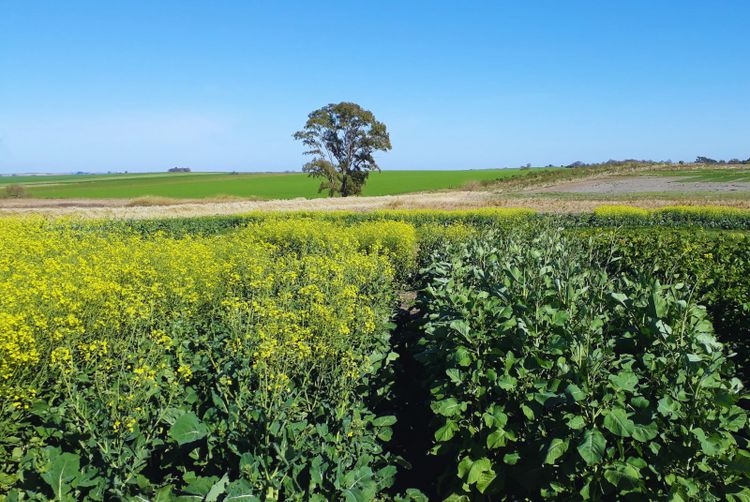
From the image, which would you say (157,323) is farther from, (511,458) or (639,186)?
(639,186)

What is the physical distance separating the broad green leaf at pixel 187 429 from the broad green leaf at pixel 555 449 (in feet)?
7.65

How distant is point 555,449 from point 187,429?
250cm

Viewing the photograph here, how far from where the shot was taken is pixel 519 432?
12.5ft

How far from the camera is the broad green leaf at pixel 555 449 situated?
305cm

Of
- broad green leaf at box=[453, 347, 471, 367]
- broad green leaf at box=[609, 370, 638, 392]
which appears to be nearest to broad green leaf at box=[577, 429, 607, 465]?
broad green leaf at box=[609, 370, 638, 392]

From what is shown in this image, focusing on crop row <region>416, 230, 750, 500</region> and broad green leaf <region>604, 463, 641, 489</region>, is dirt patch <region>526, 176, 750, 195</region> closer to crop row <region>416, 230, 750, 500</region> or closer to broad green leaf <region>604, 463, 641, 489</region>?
crop row <region>416, 230, 750, 500</region>

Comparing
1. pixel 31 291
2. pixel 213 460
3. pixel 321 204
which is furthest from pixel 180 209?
pixel 213 460

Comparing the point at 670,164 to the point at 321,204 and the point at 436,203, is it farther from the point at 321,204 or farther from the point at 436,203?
the point at 321,204

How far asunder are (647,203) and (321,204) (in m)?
26.6

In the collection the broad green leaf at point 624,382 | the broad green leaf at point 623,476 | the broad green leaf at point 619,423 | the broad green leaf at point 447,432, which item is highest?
the broad green leaf at point 624,382

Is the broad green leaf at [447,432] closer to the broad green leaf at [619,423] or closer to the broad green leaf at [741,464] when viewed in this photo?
the broad green leaf at [619,423]

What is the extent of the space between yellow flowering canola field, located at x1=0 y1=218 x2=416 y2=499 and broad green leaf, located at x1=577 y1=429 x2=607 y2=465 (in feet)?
4.82

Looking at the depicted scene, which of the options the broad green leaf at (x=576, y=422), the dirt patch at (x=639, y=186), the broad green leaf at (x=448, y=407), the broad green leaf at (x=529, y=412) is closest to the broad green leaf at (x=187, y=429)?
the broad green leaf at (x=448, y=407)

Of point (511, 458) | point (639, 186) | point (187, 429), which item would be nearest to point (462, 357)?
point (511, 458)
